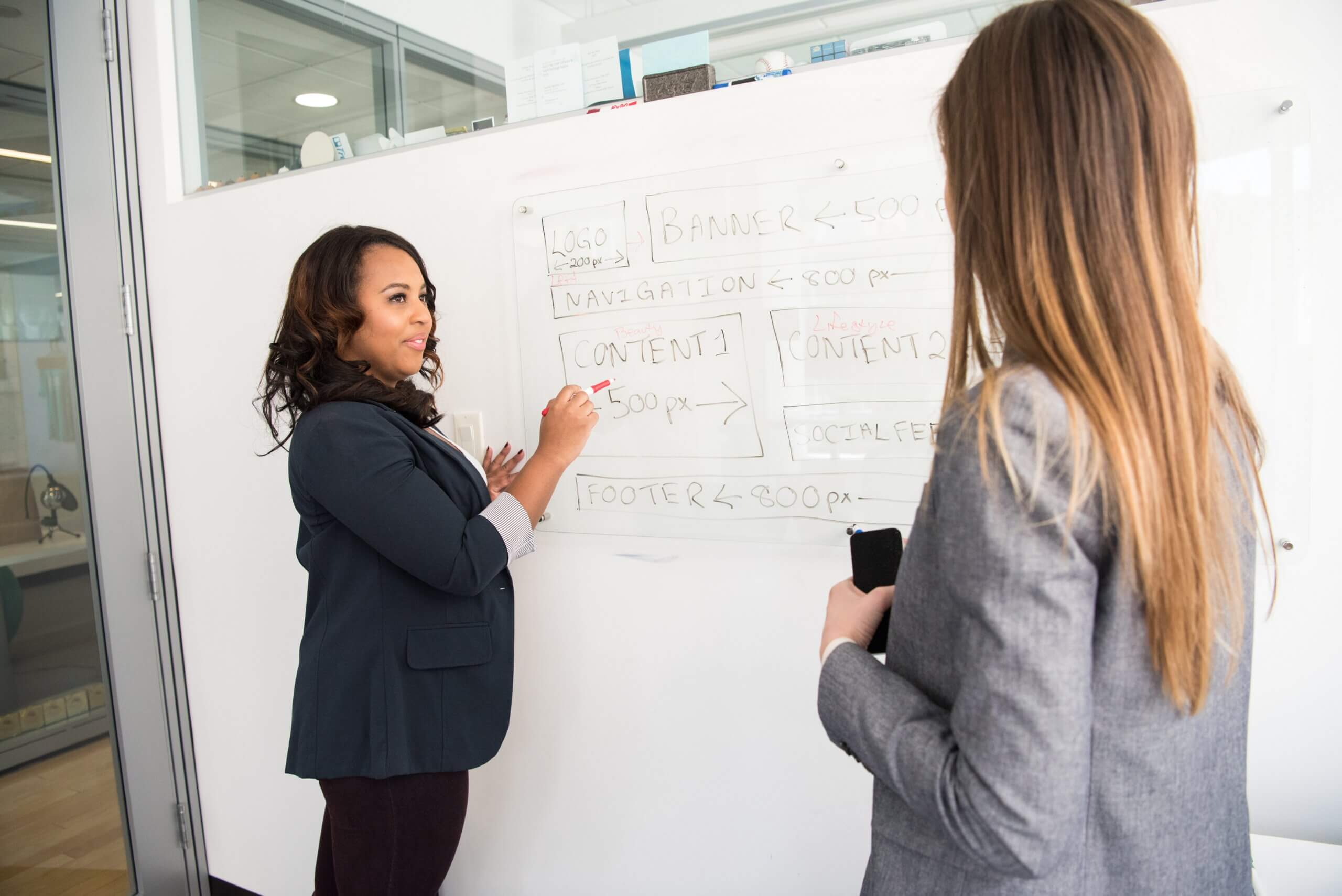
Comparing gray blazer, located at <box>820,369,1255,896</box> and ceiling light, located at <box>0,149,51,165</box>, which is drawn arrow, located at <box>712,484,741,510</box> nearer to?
gray blazer, located at <box>820,369,1255,896</box>

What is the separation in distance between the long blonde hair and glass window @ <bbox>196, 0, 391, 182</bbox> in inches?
75.2

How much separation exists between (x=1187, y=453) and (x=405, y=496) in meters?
0.97

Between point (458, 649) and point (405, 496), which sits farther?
point (458, 649)

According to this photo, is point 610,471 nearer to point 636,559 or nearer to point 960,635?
point 636,559

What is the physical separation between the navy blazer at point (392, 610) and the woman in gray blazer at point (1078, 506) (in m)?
0.75

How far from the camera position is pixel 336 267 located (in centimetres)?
134

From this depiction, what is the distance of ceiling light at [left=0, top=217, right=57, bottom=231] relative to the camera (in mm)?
1850

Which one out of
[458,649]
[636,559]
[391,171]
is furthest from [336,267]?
[636,559]

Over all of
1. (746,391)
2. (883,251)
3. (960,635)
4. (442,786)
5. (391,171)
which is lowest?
(442,786)

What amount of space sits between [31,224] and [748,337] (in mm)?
1728

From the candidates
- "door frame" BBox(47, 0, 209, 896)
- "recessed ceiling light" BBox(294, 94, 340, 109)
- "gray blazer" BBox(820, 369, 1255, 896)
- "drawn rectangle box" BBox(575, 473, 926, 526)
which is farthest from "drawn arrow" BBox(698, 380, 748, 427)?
"door frame" BBox(47, 0, 209, 896)

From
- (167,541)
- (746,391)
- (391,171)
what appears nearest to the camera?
(746,391)

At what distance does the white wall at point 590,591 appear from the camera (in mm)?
1228

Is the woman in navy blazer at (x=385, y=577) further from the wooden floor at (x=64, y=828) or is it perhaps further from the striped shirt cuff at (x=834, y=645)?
the wooden floor at (x=64, y=828)
